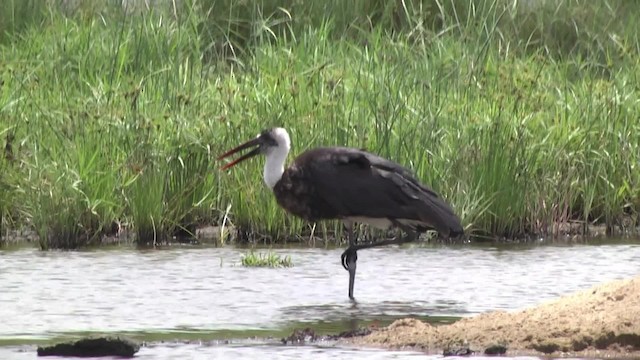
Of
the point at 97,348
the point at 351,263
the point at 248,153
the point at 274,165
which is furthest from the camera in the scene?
the point at 248,153

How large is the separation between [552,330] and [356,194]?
2473 millimetres

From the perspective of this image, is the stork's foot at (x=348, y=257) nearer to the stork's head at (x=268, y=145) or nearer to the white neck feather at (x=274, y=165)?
the white neck feather at (x=274, y=165)

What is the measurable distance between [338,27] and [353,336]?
751 cm

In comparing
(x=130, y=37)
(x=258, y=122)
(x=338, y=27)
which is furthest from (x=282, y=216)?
(x=338, y=27)

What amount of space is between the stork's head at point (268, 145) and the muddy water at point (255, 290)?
683 millimetres

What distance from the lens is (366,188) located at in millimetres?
10688

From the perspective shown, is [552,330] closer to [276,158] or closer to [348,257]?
[348,257]

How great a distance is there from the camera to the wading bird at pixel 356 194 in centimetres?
1049

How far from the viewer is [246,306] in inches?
395

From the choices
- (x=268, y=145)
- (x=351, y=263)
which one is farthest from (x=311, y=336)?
(x=268, y=145)

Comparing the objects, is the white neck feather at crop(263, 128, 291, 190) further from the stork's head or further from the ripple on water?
the ripple on water

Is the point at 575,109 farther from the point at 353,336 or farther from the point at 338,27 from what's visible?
the point at 353,336

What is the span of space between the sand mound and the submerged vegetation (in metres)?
3.42

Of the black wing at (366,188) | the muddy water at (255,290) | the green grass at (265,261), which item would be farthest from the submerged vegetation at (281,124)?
the black wing at (366,188)
